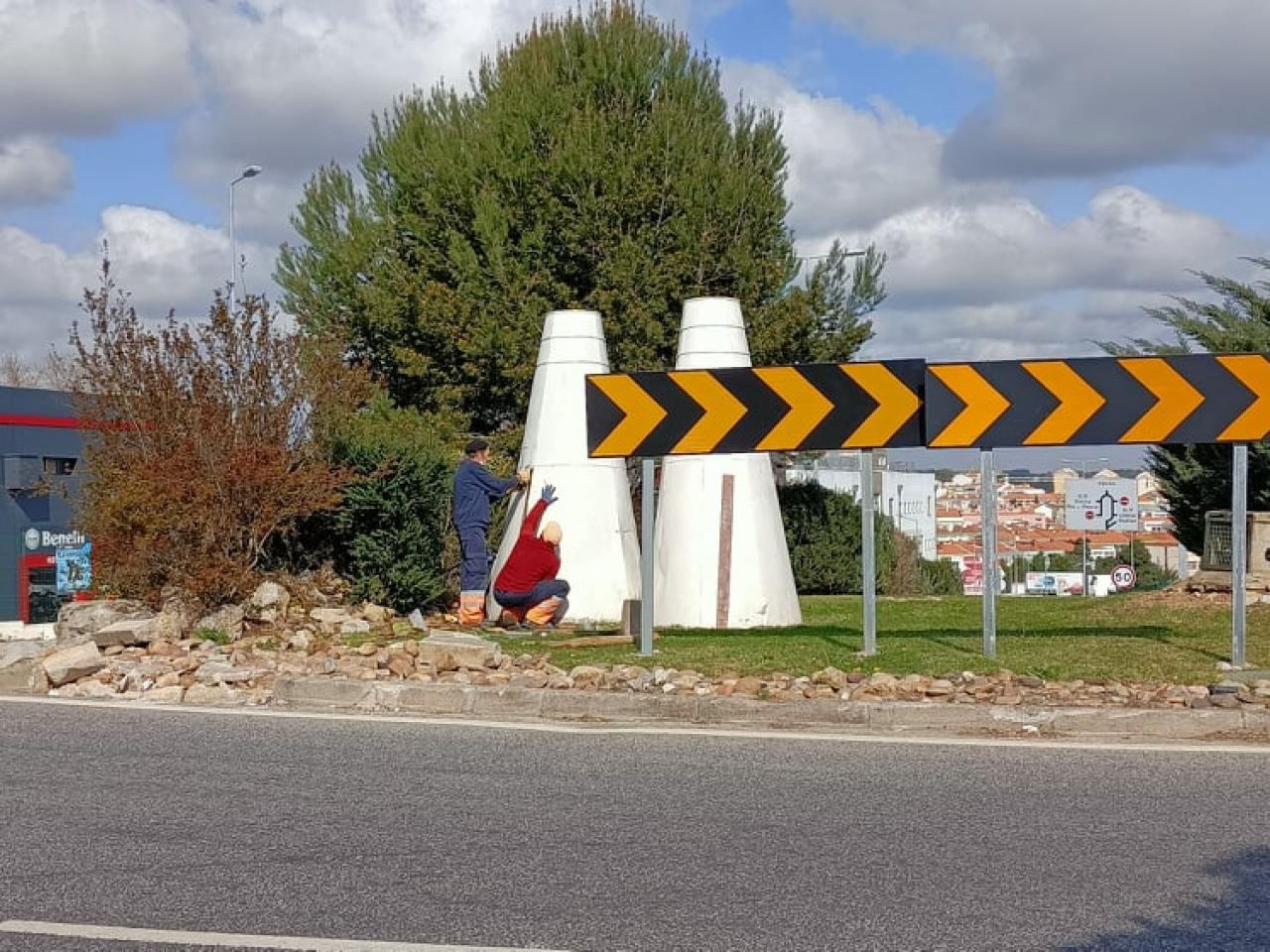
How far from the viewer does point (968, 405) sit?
1091 cm

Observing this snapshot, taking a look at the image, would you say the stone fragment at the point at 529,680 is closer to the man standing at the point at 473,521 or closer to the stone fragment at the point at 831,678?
the stone fragment at the point at 831,678

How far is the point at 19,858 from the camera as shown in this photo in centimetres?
603

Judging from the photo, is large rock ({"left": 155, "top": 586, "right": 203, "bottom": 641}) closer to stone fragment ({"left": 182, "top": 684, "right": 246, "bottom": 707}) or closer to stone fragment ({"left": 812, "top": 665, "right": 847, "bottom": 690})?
stone fragment ({"left": 182, "top": 684, "right": 246, "bottom": 707})

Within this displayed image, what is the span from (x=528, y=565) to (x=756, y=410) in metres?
3.99

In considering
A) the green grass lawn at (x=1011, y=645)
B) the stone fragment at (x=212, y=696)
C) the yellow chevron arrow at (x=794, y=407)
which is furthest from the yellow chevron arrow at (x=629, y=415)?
the stone fragment at (x=212, y=696)

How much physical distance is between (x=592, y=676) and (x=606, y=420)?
230 cm

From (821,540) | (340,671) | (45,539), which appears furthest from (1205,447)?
(45,539)

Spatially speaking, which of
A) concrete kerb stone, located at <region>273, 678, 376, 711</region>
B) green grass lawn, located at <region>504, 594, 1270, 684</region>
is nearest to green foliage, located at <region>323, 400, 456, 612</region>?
green grass lawn, located at <region>504, 594, 1270, 684</region>

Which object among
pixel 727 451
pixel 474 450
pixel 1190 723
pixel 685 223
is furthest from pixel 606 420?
pixel 685 223

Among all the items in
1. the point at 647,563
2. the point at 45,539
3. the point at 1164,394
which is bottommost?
the point at 45,539

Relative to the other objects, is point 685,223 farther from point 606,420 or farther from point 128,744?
point 128,744

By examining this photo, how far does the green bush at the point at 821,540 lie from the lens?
25516 mm

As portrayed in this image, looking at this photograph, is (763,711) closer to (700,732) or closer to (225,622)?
(700,732)

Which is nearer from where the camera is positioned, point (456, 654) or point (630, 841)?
point (630, 841)
